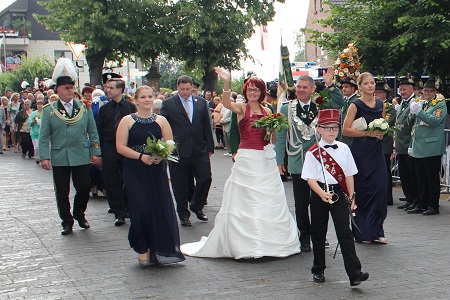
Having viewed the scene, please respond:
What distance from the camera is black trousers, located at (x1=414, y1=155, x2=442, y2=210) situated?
11531mm

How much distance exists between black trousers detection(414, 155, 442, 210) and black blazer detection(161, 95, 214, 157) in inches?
128

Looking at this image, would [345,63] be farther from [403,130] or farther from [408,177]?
[408,177]

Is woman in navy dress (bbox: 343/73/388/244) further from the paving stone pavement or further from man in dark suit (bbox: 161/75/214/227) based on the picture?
man in dark suit (bbox: 161/75/214/227)

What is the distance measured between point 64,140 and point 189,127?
1.80 metres

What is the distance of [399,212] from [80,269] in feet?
18.2

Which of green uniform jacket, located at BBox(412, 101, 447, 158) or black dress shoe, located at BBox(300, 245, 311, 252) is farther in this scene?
green uniform jacket, located at BBox(412, 101, 447, 158)

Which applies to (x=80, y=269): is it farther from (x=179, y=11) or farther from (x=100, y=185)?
(x=179, y=11)

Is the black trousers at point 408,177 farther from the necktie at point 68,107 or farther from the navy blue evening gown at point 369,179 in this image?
the necktie at point 68,107

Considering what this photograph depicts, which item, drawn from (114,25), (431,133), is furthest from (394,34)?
(114,25)

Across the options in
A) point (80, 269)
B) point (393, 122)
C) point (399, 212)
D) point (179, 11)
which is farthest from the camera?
point (179, 11)

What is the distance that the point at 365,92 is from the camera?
9328 millimetres

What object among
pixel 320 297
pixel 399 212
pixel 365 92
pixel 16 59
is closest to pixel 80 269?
pixel 320 297

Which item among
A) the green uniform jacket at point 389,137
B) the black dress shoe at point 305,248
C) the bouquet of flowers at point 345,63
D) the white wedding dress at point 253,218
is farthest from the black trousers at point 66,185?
the green uniform jacket at point 389,137

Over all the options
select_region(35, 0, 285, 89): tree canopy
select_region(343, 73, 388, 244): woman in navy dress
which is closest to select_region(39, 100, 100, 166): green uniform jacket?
select_region(343, 73, 388, 244): woman in navy dress
